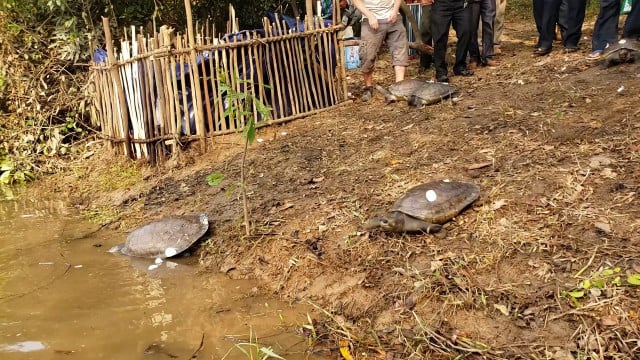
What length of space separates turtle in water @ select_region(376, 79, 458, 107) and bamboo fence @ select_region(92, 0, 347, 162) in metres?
0.84

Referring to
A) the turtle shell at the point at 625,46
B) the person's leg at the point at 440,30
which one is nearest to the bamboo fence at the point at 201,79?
the person's leg at the point at 440,30

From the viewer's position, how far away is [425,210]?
3.57 meters

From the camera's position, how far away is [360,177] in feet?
15.0

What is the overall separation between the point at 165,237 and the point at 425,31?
5.10 metres

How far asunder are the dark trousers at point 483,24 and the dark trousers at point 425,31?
678 mm

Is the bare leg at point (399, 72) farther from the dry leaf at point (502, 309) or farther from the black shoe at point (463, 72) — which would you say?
the dry leaf at point (502, 309)

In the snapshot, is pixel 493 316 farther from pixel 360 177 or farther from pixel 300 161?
pixel 300 161

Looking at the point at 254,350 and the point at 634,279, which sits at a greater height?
the point at 634,279

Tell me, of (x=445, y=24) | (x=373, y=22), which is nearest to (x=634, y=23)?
(x=445, y=24)

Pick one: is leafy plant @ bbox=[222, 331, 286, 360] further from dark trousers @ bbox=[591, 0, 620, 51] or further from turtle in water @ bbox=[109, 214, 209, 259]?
dark trousers @ bbox=[591, 0, 620, 51]

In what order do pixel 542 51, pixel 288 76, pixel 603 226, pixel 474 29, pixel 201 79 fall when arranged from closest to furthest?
pixel 603 226, pixel 201 79, pixel 288 76, pixel 474 29, pixel 542 51

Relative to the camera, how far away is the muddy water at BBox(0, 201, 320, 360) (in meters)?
3.07

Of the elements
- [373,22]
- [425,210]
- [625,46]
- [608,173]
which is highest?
[373,22]

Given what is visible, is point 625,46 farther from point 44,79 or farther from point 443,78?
point 44,79
